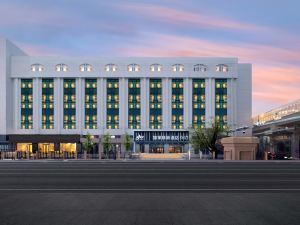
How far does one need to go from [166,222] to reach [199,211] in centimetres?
234

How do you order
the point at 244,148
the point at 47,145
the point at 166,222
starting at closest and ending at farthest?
the point at 166,222 < the point at 244,148 < the point at 47,145

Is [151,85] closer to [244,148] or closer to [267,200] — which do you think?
[244,148]

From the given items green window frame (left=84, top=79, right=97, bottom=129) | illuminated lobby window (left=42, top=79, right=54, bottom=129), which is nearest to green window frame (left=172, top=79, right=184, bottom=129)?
green window frame (left=84, top=79, right=97, bottom=129)

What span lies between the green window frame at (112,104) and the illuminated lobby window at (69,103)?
384 inches

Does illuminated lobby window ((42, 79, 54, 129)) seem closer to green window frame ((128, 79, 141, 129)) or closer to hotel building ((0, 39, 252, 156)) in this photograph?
hotel building ((0, 39, 252, 156))

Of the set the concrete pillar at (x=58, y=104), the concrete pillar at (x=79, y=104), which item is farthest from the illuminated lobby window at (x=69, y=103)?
the concrete pillar at (x=58, y=104)

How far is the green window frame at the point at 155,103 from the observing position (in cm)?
12950

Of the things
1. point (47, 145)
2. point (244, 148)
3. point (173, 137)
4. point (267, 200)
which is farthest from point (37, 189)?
point (47, 145)

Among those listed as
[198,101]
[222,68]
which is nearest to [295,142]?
[198,101]

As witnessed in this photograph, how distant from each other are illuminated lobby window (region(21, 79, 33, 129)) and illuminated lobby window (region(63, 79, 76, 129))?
9770mm

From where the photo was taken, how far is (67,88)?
430 feet

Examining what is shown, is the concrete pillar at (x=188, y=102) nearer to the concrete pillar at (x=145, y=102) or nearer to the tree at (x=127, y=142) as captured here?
the concrete pillar at (x=145, y=102)

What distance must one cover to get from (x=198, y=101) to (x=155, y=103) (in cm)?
1242

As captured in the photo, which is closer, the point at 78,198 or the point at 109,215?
the point at 109,215
